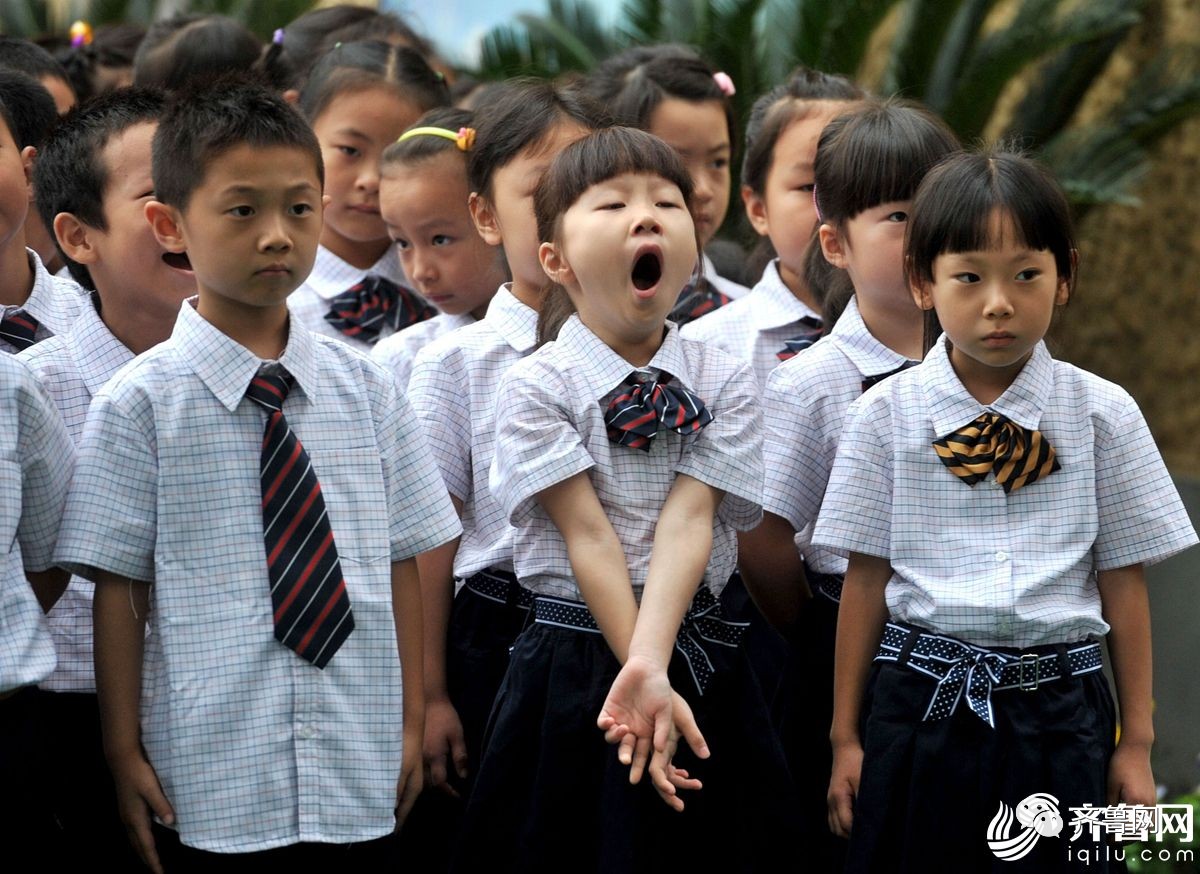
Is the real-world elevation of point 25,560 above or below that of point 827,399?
below

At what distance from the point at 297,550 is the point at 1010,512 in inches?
48.7

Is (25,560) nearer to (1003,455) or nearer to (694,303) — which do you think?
(1003,455)

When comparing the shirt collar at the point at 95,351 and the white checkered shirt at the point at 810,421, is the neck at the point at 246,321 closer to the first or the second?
the shirt collar at the point at 95,351

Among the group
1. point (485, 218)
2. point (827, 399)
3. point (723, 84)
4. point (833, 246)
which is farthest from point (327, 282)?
point (827, 399)

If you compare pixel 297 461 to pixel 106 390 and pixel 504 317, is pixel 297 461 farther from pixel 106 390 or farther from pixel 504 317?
pixel 504 317

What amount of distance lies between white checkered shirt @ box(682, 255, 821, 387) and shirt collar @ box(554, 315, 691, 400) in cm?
77

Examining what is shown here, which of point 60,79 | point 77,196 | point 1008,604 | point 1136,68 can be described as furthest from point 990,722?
point 1136,68

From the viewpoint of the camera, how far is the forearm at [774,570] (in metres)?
3.13

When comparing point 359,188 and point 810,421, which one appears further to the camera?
point 359,188

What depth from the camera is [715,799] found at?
2797 mm

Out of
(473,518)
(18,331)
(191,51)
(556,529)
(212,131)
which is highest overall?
(212,131)

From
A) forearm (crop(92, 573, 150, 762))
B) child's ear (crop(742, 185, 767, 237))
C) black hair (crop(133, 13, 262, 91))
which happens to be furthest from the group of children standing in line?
black hair (crop(133, 13, 262, 91))

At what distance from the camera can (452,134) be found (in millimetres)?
3619

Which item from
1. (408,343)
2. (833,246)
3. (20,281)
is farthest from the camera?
(408,343)
